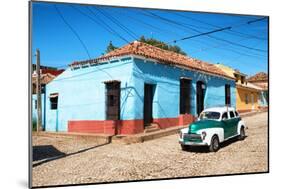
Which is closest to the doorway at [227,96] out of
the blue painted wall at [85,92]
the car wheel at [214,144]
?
the car wheel at [214,144]

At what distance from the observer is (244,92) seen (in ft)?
23.3

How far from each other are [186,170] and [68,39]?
8.86ft

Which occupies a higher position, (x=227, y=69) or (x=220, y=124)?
(x=227, y=69)

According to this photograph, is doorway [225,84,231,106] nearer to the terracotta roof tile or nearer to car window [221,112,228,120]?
car window [221,112,228,120]

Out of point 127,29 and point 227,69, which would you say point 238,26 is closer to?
point 227,69

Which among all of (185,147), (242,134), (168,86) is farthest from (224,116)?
(168,86)

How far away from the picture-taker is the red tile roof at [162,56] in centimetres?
602

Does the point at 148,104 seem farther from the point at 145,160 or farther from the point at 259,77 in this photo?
the point at 259,77

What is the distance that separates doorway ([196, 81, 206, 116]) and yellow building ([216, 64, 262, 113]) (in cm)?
44

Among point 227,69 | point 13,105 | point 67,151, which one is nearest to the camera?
point 13,105

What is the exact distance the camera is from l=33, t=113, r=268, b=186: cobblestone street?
18.6 feet

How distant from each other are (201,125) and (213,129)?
235 millimetres

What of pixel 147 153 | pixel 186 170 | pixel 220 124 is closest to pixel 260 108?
pixel 220 124

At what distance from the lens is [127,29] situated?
6055mm
